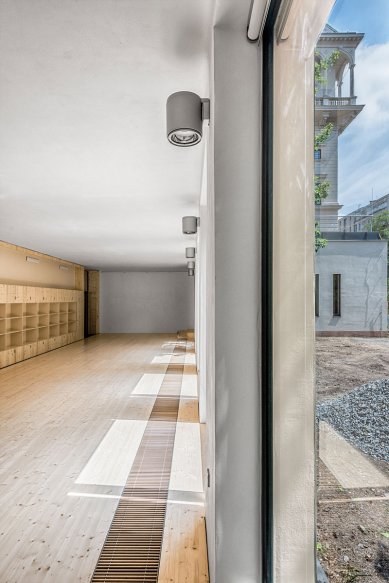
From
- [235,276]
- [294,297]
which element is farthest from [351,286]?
[235,276]

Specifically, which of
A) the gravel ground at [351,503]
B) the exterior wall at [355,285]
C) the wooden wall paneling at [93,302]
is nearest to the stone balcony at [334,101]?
the exterior wall at [355,285]

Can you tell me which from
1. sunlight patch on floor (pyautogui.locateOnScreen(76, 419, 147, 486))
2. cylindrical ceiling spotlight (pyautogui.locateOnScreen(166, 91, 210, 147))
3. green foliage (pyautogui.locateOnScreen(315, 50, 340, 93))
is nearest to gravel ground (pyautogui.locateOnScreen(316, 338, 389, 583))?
green foliage (pyautogui.locateOnScreen(315, 50, 340, 93))

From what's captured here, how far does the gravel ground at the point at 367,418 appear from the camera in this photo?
554mm

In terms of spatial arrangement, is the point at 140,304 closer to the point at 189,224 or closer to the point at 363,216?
the point at 189,224

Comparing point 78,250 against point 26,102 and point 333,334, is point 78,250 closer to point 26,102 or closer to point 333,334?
point 26,102

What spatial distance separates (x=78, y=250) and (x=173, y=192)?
5500mm

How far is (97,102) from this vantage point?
2234mm

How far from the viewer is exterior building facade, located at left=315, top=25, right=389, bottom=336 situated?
60 cm

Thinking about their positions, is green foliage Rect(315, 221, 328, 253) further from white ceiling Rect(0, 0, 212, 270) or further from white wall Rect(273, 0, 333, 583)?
white ceiling Rect(0, 0, 212, 270)

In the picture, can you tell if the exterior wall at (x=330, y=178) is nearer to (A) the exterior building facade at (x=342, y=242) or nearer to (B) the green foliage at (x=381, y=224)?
(A) the exterior building facade at (x=342, y=242)

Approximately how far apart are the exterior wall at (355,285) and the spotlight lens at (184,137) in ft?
3.55

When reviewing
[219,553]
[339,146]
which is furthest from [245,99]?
[219,553]

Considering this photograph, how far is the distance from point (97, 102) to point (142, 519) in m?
2.52

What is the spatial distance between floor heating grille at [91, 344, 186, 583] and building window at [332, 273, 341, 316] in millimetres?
1723
